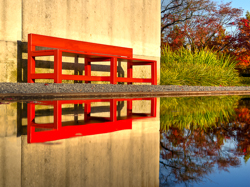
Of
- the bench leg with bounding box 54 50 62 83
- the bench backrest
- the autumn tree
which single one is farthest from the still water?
the autumn tree

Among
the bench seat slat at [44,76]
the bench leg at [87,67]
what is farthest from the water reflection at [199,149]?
the bench leg at [87,67]

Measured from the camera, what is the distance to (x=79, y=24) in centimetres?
988

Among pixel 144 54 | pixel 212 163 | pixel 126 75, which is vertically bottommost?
pixel 212 163

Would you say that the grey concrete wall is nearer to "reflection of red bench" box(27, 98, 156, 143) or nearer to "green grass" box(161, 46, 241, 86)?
"reflection of red bench" box(27, 98, 156, 143)

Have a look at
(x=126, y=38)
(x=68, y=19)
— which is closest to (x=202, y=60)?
(x=126, y=38)

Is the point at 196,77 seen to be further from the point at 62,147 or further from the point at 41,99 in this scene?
the point at 62,147

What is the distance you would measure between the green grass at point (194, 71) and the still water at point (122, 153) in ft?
29.6

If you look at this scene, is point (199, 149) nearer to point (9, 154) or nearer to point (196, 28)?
point (9, 154)

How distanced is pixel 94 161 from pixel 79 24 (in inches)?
323

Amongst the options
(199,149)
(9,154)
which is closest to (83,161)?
(9,154)

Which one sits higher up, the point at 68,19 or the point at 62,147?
the point at 68,19

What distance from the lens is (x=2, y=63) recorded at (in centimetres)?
825

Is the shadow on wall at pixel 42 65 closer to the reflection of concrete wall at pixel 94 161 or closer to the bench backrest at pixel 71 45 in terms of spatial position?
the bench backrest at pixel 71 45

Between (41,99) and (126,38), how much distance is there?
224 inches
